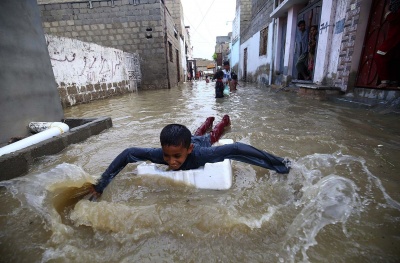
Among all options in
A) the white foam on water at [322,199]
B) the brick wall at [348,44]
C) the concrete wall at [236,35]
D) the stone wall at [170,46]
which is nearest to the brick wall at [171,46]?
the stone wall at [170,46]

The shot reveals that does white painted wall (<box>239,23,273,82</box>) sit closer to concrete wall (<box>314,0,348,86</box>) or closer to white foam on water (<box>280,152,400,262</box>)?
concrete wall (<box>314,0,348,86</box>)

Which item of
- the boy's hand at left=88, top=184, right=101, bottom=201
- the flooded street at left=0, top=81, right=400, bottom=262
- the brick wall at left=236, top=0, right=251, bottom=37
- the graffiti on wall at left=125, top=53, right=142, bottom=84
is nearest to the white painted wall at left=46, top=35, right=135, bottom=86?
the graffiti on wall at left=125, top=53, right=142, bottom=84

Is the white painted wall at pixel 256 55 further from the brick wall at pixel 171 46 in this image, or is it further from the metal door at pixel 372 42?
the metal door at pixel 372 42

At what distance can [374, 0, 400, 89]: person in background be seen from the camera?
173 inches

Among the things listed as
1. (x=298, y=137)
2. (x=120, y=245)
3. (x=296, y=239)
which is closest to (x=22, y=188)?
(x=120, y=245)

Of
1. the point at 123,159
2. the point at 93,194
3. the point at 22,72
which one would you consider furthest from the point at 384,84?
the point at 22,72

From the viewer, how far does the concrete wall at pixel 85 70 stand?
274 inches

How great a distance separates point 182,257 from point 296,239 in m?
0.69

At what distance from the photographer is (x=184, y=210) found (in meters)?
1.60

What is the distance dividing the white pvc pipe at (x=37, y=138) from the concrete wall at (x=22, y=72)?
48cm

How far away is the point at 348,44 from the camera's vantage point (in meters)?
5.81

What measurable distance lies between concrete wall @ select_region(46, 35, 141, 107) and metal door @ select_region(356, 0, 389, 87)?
9022 mm

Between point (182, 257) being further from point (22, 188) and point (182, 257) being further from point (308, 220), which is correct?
point (22, 188)

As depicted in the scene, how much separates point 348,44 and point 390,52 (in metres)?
1.46
